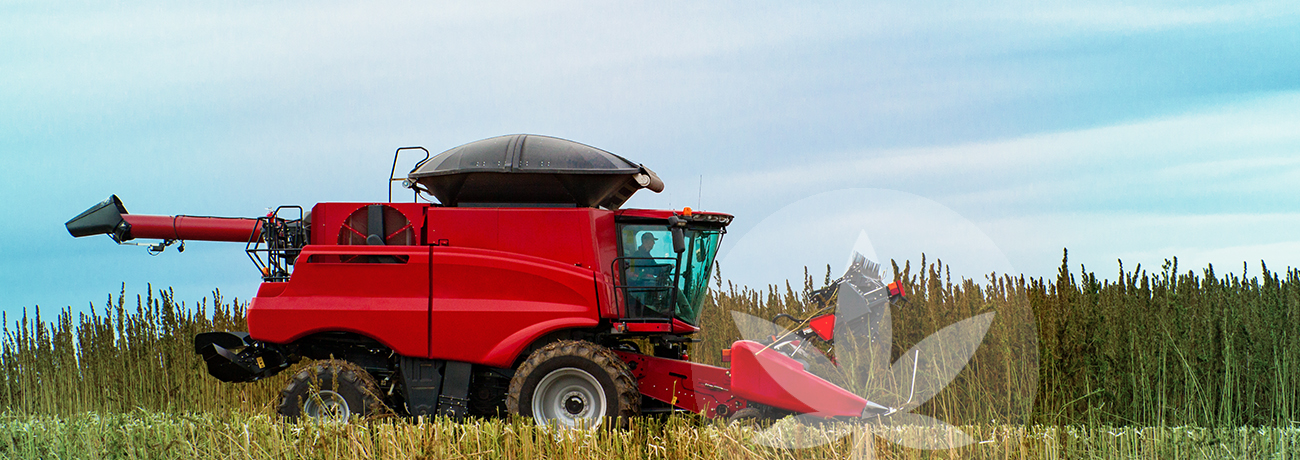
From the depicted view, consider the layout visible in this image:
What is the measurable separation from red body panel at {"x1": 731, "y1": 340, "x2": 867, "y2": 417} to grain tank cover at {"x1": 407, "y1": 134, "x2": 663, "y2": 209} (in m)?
1.88

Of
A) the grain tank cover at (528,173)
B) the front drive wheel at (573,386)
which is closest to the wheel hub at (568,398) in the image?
the front drive wheel at (573,386)

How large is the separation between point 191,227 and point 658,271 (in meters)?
4.69

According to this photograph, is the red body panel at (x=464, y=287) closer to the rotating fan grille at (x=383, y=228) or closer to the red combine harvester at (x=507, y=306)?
the red combine harvester at (x=507, y=306)

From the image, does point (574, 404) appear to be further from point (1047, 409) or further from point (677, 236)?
point (1047, 409)

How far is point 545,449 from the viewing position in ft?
22.3

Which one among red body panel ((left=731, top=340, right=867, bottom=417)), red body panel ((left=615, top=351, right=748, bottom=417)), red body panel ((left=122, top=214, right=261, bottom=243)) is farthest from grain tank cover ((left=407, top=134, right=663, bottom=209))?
red body panel ((left=122, top=214, right=261, bottom=243))

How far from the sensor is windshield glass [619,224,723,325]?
8.46 meters

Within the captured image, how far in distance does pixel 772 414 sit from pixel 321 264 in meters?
4.12

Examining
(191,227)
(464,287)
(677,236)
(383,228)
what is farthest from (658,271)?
(191,227)

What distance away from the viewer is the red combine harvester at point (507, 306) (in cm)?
806

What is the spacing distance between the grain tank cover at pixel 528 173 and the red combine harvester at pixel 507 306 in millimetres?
14

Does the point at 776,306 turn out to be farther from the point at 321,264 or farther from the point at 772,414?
the point at 321,264

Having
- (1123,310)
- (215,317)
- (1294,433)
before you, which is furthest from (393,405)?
(1294,433)

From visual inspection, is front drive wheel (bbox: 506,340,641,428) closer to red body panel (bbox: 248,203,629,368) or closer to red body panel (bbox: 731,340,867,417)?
red body panel (bbox: 248,203,629,368)
